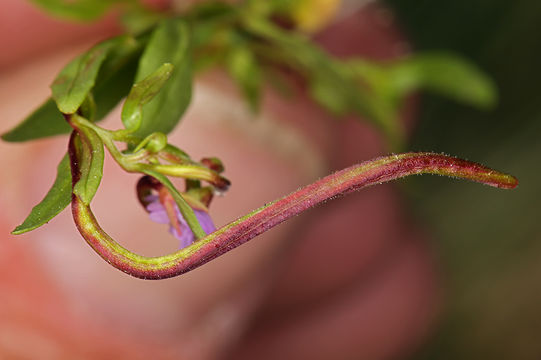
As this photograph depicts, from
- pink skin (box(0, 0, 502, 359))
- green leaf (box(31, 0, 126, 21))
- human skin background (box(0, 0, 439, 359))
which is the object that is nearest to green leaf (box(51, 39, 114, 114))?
green leaf (box(31, 0, 126, 21))

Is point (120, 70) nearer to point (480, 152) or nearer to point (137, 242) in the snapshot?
point (137, 242)

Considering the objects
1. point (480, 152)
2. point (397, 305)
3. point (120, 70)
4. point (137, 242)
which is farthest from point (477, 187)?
point (120, 70)

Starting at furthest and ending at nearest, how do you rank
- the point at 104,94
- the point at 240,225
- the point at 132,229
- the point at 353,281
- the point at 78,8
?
the point at 353,281
the point at 132,229
the point at 78,8
the point at 104,94
the point at 240,225

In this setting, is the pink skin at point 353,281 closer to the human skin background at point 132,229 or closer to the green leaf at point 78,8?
the human skin background at point 132,229

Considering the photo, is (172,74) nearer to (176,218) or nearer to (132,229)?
(176,218)

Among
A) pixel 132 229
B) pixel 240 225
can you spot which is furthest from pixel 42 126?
pixel 132 229

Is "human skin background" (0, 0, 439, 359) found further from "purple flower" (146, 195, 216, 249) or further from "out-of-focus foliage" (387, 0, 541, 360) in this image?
"purple flower" (146, 195, 216, 249)

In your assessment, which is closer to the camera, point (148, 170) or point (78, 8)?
point (148, 170)

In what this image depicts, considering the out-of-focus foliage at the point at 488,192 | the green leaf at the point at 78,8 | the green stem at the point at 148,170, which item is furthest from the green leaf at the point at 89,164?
the out-of-focus foliage at the point at 488,192
